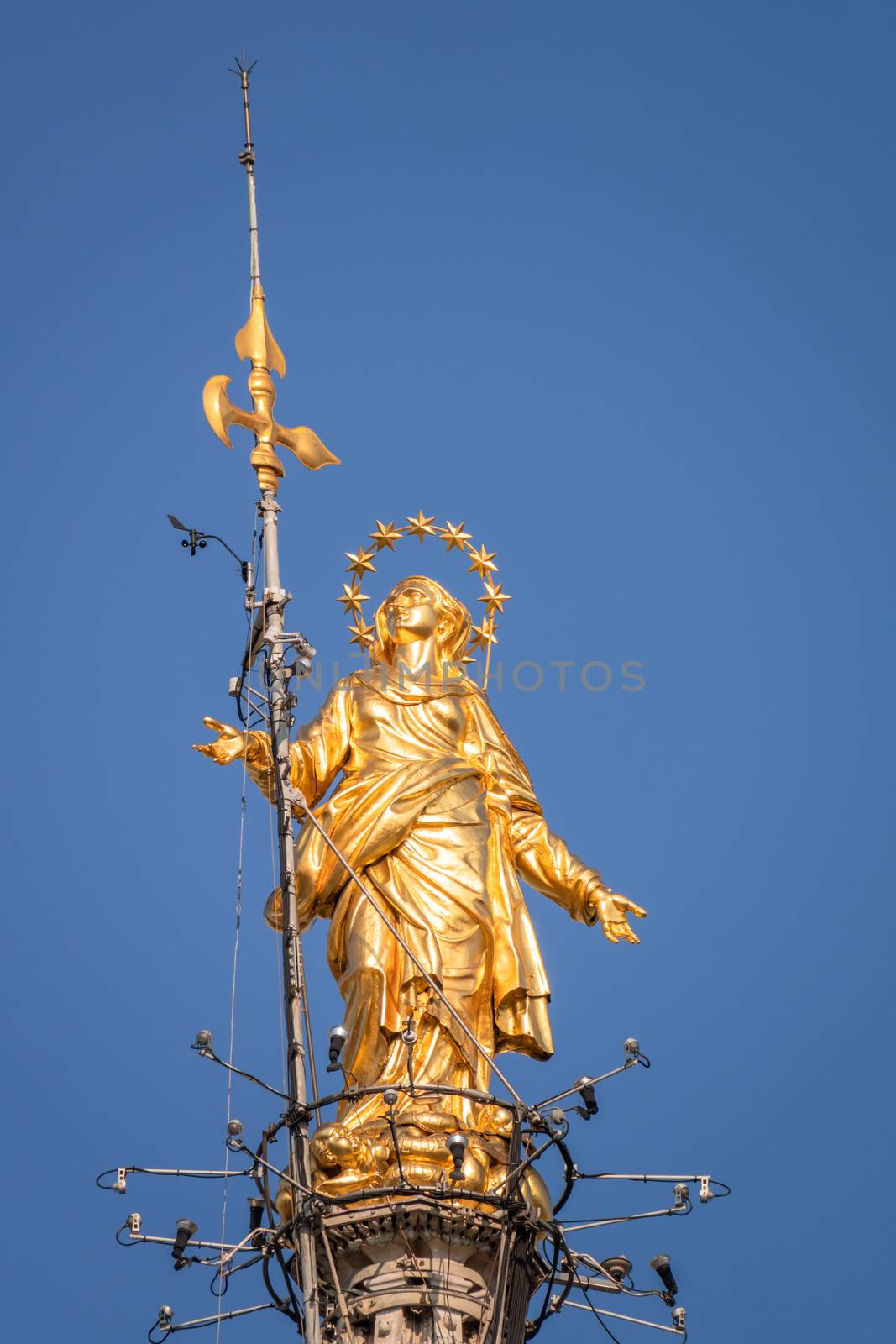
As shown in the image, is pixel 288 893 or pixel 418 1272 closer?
pixel 288 893

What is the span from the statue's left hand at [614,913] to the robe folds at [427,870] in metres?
0.11

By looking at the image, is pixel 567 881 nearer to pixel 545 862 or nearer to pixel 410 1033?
pixel 545 862

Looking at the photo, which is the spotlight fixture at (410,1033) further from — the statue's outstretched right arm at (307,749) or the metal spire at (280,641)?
the statue's outstretched right arm at (307,749)

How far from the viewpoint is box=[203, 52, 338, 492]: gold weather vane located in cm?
2898

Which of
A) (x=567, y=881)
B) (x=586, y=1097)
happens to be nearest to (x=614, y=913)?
(x=567, y=881)

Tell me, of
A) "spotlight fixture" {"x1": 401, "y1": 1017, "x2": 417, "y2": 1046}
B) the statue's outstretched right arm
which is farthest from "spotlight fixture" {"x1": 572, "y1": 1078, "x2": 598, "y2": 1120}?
the statue's outstretched right arm

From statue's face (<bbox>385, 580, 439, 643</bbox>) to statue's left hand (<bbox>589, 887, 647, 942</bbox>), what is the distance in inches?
122

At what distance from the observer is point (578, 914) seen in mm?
28281

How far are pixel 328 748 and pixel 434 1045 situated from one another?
348cm

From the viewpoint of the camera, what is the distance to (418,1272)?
79.2ft

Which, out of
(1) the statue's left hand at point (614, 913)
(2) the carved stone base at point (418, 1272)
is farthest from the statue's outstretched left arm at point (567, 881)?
(2) the carved stone base at point (418, 1272)

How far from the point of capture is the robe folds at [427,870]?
26391 millimetres

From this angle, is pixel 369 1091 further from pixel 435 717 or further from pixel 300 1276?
pixel 435 717

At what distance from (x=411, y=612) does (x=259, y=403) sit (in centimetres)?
246
